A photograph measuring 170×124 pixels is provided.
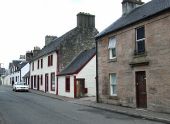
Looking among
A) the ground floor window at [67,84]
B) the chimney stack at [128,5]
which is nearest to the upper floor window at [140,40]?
the chimney stack at [128,5]

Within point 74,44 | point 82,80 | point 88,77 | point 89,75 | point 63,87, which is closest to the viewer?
point 82,80

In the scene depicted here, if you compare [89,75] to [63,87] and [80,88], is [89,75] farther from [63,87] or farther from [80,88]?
[63,87]

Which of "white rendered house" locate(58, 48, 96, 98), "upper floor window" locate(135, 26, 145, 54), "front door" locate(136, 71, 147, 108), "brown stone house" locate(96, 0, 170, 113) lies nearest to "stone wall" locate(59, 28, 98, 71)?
"white rendered house" locate(58, 48, 96, 98)

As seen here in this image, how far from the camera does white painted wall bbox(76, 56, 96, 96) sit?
30.8 m

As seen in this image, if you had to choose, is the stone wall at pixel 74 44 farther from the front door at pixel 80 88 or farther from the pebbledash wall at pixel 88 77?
the front door at pixel 80 88

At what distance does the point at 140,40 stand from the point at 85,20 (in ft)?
68.0

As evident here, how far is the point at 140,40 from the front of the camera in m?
19.2

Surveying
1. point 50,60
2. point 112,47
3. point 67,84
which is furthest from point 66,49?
point 112,47

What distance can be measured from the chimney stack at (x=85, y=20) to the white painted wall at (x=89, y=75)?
875 cm

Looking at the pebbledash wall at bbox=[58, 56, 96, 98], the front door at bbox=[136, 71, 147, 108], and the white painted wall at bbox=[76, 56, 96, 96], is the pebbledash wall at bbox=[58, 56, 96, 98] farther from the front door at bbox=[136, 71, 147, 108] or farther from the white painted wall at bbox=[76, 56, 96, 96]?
the front door at bbox=[136, 71, 147, 108]

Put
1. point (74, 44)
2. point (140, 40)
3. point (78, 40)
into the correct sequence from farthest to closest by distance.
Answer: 1. point (78, 40)
2. point (74, 44)
3. point (140, 40)

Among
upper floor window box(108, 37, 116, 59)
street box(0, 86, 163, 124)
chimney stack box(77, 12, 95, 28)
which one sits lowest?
street box(0, 86, 163, 124)

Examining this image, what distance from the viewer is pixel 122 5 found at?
2620cm

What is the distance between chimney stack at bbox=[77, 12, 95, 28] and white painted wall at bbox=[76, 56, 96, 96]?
28.7ft
